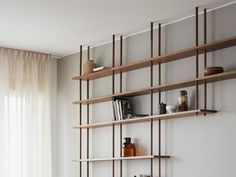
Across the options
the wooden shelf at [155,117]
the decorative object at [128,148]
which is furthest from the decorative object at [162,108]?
the decorative object at [128,148]

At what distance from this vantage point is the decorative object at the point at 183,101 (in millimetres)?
4659

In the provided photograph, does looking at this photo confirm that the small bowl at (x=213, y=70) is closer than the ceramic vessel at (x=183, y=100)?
Yes

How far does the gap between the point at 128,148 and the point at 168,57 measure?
1.08 meters

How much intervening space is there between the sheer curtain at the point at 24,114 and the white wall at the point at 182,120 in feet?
1.27

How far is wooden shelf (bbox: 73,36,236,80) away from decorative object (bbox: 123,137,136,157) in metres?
0.75

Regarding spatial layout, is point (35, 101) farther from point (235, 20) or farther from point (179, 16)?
point (235, 20)

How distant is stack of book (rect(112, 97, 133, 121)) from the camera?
5285mm

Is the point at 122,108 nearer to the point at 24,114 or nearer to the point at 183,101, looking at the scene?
the point at 183,101

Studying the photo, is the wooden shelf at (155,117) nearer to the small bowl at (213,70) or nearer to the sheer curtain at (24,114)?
the small bowl at (213,70)

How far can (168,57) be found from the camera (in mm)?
4797

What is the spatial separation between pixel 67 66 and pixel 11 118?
99 centimetres

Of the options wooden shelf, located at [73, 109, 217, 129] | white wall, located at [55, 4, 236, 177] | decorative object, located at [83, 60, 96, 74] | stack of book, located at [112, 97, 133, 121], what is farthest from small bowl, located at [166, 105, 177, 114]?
decorative object, located at [83, 60, 96, 74]

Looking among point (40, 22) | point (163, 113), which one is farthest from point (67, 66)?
point (163, 113)

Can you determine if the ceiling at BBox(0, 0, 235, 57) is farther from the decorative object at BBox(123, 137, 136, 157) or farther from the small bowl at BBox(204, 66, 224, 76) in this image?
the decorative object at BBox(123, 137, 136, 157)
